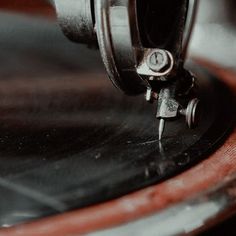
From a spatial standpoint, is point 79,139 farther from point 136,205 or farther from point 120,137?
point 136,205

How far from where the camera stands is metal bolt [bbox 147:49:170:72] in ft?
2.30

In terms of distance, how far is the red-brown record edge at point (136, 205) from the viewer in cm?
57

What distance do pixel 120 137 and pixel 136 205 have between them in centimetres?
18

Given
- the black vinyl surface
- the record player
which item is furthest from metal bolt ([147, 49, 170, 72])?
the black vinyl surface

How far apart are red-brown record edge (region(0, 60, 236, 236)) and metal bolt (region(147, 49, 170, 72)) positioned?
5.5 inches

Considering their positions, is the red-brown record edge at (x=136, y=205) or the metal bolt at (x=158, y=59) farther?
the metal bolt at (x=158, y=59)

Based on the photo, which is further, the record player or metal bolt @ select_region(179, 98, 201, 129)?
metal bolt @ select_region(179, 98, 201, 129)

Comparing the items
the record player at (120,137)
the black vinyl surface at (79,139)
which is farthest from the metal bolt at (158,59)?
the black vinyl surface at (79,139)

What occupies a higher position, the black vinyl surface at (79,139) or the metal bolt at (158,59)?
the metal bolt at (158,59)

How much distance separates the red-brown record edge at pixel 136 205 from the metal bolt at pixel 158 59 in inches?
5.5

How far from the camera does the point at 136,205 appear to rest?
608mm

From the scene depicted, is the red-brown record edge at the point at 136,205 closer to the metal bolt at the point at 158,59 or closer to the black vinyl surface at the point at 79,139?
the black vinyl surface at the point at 79,139

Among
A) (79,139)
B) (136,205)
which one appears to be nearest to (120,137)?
(79,139)

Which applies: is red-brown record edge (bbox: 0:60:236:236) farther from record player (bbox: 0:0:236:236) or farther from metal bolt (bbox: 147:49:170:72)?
metal bolt (bbox: 147:49:170:72)
